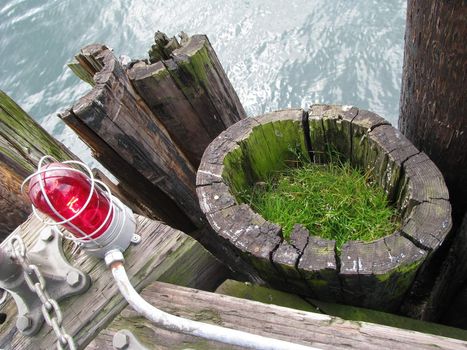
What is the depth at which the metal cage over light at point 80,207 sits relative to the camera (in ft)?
4.61

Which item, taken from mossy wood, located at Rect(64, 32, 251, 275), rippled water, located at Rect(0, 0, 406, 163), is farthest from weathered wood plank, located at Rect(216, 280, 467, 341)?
rippled water, located at Rect(0, 0, 406, 163)

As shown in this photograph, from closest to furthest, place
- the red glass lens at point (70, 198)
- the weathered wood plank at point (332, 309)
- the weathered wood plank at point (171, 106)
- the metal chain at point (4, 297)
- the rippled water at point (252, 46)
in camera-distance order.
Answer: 1. the red glass lens at point (70, 198)
2. the metal chain at point (4, 297)
3. the weathered wood plank at point (332, 309)
4. the weathered wood plank at point (171, 106)
5. the rippled water at point (252, 46)

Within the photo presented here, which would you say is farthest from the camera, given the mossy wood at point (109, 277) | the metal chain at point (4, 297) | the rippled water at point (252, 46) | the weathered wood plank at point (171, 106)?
the rippled water at point (252, 46)

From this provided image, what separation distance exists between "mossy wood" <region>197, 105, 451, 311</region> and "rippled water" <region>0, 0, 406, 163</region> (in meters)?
4.12

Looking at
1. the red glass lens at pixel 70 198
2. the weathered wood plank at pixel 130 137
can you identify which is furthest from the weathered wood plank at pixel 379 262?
the weathered wood plank at pixel 130 137

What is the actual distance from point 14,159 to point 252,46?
16.7 ft

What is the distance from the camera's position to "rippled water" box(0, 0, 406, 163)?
20.9 ft

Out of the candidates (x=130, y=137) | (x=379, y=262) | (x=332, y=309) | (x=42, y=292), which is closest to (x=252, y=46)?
(x=130, y=137)

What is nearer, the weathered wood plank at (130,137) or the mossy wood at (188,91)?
the weathered wood plank at (130,137)

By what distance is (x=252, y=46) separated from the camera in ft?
22.3

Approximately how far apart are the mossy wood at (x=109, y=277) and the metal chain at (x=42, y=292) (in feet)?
0.28

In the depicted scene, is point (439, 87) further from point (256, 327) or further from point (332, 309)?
point (256, 327)

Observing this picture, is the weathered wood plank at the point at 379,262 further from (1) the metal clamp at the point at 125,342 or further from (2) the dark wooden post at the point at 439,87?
(1) the metal clamp at the point at 125,342

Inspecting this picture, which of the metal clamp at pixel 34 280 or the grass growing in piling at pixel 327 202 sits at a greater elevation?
the metal clamp at pixel 34 280
